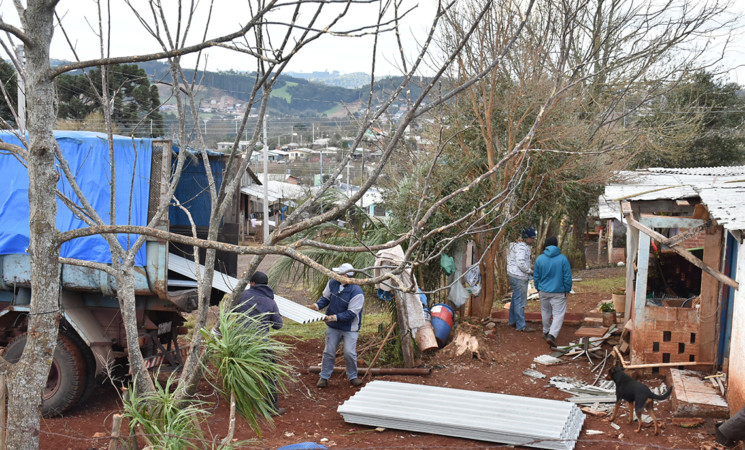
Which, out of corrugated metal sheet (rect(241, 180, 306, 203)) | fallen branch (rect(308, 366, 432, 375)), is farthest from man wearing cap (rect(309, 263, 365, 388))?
corrugated metal sheet (rect(241, 180, 306, 203))

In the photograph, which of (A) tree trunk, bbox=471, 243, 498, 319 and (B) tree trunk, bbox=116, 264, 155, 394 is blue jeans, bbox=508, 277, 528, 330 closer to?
(A) tree trunk, bbox=471, 243, 498, 319

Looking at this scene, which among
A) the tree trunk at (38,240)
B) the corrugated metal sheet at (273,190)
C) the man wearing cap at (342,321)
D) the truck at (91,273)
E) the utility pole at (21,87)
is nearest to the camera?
the tree trunk at (38,240)

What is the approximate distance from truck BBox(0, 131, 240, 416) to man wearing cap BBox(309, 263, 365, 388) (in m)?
1.60

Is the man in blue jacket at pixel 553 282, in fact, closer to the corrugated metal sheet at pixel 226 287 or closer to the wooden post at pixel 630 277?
the wooden post at pixel 630 277

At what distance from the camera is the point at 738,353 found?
6.23m

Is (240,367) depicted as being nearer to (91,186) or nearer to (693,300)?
(91,186)

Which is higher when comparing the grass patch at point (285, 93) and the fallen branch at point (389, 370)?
the grass patch at point (285, 93)

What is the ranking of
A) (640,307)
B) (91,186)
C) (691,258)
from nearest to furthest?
(691,258) < (91,186) < (640,307)

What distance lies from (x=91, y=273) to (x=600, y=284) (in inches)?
532

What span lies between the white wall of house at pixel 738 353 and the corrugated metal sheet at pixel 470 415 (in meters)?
1.40

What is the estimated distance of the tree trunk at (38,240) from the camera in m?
3.67

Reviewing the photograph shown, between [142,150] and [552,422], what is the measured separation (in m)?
4.97

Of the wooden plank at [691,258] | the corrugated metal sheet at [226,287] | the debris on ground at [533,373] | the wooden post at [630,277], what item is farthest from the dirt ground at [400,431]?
the wooden plank at [691,258]

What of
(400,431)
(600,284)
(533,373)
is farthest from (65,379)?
(600,284)
